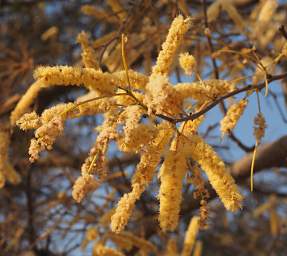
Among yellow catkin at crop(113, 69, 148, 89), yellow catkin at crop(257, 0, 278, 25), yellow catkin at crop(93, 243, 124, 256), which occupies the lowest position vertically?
yellow catkin at crop(93, 243, 124, 256)

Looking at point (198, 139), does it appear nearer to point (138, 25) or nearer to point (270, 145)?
point (270, 145)

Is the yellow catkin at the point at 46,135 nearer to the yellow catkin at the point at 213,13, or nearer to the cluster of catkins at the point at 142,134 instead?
the cluster of catkins at the point at 142,134

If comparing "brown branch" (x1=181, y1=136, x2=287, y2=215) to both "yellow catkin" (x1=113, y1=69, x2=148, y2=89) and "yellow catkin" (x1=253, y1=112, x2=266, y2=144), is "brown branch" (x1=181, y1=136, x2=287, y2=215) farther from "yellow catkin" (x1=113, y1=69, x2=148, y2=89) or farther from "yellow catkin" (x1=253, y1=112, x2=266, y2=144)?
"yellow catkin" (x1=113, y1=69, x2=148, y2=89)

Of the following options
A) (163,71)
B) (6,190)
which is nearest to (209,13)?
(163,71)

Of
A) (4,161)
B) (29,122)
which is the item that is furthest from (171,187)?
(4,161)

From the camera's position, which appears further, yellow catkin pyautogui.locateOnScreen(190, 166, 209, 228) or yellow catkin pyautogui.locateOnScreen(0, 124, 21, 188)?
yellow catkin pyautogui.locateOnScreen(0, 124, 21, 188)

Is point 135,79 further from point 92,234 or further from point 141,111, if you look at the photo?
point 92,234

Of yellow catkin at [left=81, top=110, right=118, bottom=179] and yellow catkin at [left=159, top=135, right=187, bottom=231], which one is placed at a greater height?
yellow catkin at [left=81, top=110, right=118, bottom=179]

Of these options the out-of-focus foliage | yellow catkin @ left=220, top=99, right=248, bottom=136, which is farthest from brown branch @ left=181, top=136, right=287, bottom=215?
yellow catkin @ left=220, top=99, right=248, bottom=136
